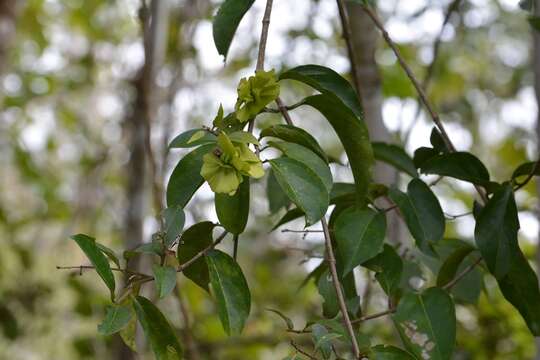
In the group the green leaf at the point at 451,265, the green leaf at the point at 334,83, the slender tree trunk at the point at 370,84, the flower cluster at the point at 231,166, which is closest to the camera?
the flower cluster at the point at 231,166

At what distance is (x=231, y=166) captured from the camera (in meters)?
0.49

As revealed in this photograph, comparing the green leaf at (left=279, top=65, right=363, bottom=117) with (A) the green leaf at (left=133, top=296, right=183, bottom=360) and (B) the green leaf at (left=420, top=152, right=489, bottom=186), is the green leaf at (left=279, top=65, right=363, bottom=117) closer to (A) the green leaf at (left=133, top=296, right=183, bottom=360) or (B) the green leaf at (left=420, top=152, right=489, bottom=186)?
(B) the green leaf at (left=420, top=152, right=489, bottom=186)

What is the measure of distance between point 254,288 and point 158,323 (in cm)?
160

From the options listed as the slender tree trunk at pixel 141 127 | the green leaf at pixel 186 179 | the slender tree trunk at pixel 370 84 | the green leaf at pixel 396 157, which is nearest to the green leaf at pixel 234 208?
the green leaf at pixel 186 179

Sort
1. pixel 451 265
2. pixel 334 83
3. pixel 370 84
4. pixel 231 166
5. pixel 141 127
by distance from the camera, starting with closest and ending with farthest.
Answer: pixel 231 166 → pixel 334 83 → pixel 451 265 → pixel 370 84 → pixel 141 127

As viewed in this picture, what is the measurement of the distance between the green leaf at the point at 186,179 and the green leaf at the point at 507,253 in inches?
8.9

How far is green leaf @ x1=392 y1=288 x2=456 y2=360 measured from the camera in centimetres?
57

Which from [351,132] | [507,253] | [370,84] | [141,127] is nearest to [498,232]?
[507,253]

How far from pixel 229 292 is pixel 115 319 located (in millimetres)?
78

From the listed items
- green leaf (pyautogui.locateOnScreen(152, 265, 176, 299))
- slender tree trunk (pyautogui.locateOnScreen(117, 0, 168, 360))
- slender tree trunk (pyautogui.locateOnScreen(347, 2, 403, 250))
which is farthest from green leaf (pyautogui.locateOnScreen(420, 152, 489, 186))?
slender tree trunk (pyautogui.locateOnScreen(117, 0, 168, 360))

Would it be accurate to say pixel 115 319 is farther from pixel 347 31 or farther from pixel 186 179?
pixel 347 31

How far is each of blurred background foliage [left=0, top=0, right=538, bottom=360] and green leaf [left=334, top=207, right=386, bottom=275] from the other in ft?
1.97

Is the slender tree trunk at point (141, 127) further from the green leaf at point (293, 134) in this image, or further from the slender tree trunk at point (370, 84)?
the green leaf at point (293, 134)

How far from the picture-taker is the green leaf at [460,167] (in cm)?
64
